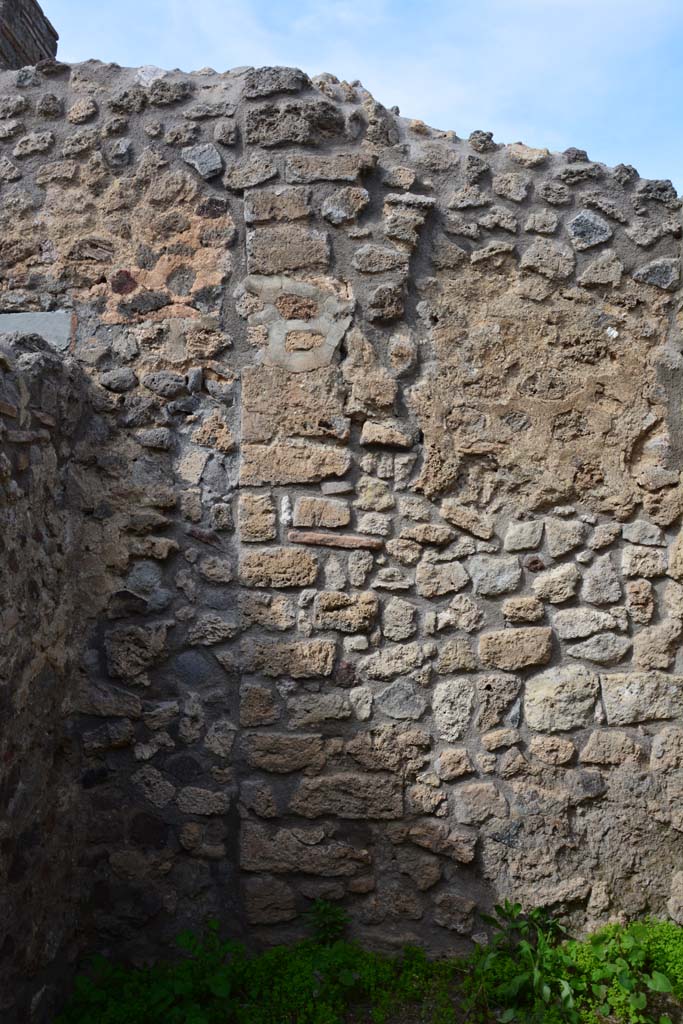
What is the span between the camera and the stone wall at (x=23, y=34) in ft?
13.3

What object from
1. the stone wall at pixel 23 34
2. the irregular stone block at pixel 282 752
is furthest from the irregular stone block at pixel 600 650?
the stone wall at pixel 23 34

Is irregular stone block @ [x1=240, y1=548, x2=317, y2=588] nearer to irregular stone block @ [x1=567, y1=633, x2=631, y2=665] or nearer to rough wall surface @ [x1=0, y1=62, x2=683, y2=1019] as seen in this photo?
rough wall surface @ [x1=0, y1=62, x2=683, y2=1019]

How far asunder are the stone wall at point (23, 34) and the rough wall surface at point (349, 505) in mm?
806

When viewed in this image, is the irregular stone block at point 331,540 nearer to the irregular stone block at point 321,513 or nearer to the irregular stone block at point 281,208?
the irregular stone block at point 321,513

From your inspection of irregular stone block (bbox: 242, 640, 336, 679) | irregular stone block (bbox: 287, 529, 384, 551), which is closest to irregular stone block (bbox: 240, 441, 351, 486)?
irregular stone block (bbox: 287, 529, 384, 551)

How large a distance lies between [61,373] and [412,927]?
7.41 ft

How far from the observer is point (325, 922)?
2934 millimetres

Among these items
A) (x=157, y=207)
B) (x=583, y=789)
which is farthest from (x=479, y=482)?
(x=157, y=207)

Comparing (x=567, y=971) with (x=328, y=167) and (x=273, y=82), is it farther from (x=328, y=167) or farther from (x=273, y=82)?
(x=273, y=82)

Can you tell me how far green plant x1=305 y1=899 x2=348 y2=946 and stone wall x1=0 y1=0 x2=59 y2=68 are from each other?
3.81 meters

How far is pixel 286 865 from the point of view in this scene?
2.96m

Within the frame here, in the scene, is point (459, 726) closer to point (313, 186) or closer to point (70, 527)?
point (70, 527)

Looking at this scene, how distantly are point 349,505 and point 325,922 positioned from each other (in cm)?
142

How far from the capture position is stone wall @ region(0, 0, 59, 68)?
4059 millimetres
